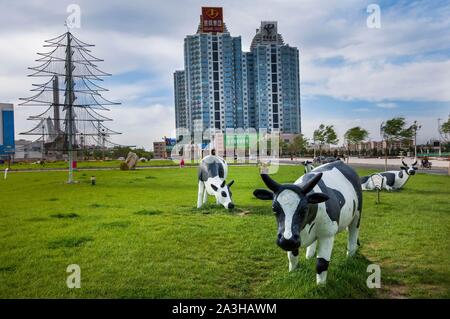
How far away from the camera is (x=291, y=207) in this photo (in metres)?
4.00

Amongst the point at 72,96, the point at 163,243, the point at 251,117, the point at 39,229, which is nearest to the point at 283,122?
the point at 251,117

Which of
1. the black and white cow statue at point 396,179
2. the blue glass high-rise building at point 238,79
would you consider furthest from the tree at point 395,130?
the blue glass high-rise building at point 238,79

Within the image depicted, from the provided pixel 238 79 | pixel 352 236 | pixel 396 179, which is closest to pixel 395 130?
pixel 396 179

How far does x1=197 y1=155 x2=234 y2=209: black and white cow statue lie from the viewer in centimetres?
1100

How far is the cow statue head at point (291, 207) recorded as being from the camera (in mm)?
3859

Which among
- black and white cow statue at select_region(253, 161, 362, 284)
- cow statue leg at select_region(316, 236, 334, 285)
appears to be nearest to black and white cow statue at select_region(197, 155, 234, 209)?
black and white cow statue at select_region(253, 161, 362, 284)

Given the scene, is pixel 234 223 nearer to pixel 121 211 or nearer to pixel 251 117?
pixel 121 211

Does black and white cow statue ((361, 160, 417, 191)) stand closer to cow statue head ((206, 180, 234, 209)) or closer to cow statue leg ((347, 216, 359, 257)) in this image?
cow statue head ((206, 180, 234, 209))

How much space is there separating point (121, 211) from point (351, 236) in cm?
752

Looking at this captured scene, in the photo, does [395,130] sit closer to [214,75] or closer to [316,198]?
[214,75]

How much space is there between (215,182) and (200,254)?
4655 mm

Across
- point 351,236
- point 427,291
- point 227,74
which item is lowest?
point 427,291

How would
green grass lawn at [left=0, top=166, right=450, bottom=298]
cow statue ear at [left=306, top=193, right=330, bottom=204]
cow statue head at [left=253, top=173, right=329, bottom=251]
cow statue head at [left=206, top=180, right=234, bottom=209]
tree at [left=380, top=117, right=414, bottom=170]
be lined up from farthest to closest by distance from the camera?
1. tree at [left=380, top=117, right=414, bottom=170]
2. cow statue head at [left=206, top=180, right=234, bottom=209]
3. green grass lawn at [left=0, top=166, right=450, bottom=298]
4. cow statue ear at [left=306, top=193, right=330, bottom=204]
5. cow statue head at [left=253, top=173, right=329, bottom=251]

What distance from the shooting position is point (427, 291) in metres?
4.79
